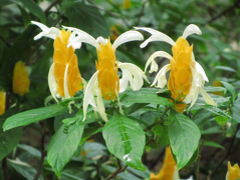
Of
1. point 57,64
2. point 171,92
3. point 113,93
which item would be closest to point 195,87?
point 171,92

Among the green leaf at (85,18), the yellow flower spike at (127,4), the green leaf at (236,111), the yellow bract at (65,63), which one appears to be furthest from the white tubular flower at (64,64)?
the yellow flower spike at (127,4)

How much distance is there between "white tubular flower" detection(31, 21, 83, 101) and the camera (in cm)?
104

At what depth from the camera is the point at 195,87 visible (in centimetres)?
98

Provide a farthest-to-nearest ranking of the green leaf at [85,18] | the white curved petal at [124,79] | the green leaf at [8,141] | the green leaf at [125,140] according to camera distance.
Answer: the green leaf at [85,18]
the green leaf at [8,141]
the white curved petal at [124,79]
the green leaf at [125,140]

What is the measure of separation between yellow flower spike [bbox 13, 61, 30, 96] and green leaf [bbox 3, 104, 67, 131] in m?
0.53

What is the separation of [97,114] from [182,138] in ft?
0.62

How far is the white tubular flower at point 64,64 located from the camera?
3.43 feet

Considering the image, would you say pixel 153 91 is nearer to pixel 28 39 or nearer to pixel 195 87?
pixel 195 87

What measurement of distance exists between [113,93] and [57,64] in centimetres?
16

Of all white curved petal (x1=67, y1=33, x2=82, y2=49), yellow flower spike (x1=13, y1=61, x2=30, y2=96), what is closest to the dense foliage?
yellow flower spike (x1=13, y1=61, x2=30, y2=96)

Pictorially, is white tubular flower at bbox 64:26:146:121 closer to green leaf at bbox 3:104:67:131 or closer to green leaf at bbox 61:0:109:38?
green leaf at bbox 3:104:67:131

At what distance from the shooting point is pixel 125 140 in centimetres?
87

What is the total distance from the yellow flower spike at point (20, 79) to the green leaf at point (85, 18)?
0.79ft

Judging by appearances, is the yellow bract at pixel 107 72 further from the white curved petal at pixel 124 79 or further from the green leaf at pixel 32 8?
the green leaf at pixel 32 8
